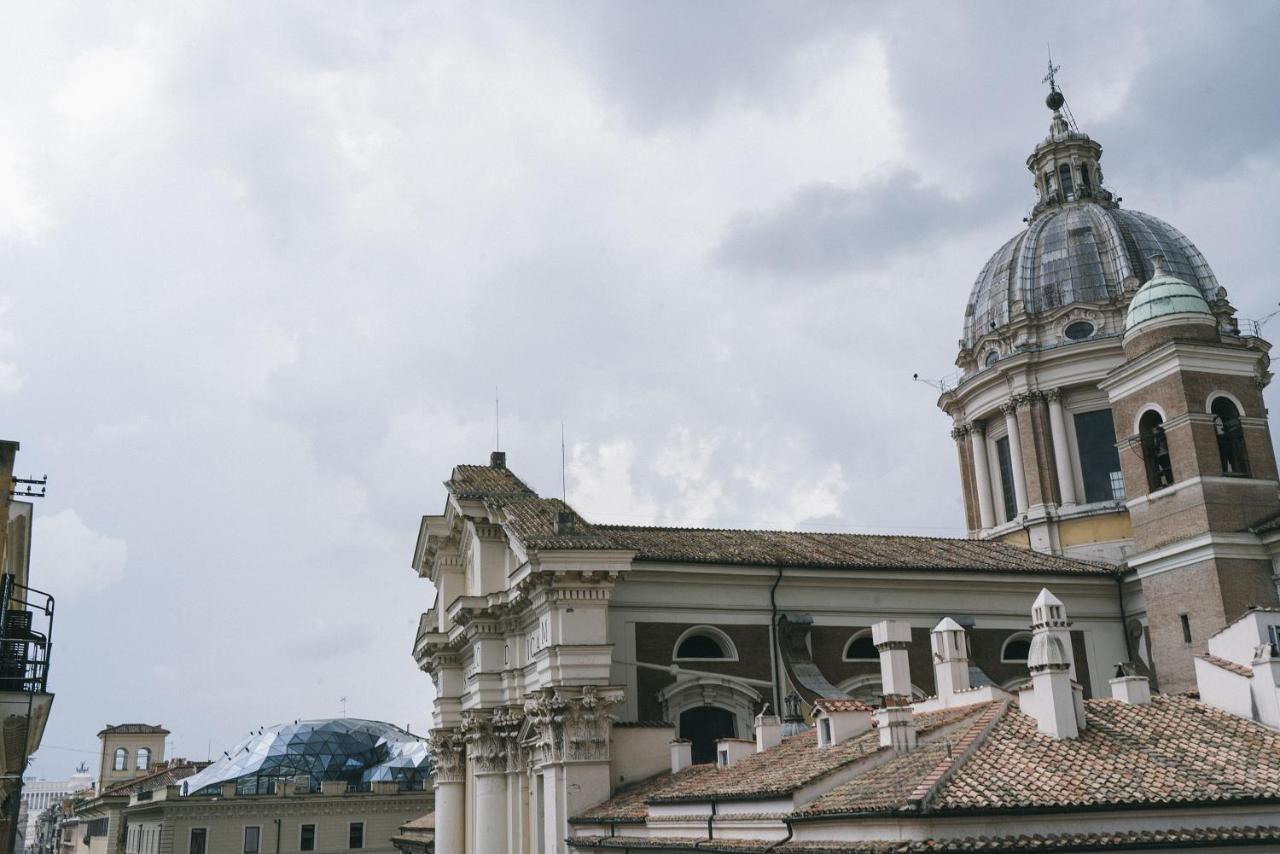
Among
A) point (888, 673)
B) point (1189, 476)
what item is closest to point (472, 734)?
point (888, 673)

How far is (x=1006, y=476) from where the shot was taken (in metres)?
43.9

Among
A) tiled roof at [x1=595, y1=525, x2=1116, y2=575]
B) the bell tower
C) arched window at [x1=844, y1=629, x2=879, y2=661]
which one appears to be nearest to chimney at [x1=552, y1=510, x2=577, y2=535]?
tiled roof at [x1=595, y1=525, x2=1116, y2=575]

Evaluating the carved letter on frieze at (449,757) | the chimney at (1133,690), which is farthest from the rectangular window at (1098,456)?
the carved letter on frieze at (449,757)

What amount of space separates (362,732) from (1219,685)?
67.5 m

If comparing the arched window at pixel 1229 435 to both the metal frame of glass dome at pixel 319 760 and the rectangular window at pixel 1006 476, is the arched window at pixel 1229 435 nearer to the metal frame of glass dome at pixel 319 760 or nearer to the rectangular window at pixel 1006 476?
the rectangular window at pixel 1006 476

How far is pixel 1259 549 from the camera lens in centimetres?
2872

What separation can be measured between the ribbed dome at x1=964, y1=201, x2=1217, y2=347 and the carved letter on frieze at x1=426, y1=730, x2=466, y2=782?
948 inches

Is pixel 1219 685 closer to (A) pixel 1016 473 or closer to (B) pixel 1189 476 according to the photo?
(B) pixel 1189 476

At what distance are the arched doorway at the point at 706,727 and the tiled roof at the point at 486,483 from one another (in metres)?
8.46

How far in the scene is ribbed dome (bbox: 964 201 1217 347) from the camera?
1700 inches

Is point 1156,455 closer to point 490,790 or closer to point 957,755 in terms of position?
point 957,755

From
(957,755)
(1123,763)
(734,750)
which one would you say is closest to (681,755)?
(734,750)

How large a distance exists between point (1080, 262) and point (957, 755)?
1249 inches

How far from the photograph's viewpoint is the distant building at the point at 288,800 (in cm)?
6334
